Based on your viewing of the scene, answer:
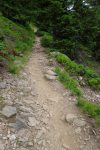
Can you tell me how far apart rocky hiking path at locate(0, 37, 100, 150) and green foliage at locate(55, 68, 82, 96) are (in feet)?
0.88

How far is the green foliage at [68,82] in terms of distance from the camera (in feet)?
26.7

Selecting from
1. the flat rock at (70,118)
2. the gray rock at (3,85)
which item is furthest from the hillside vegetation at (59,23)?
Result: the flat rock at (70,118)

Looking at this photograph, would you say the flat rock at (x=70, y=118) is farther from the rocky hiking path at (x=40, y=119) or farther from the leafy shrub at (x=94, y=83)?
the leafy shrub at (x=94, y=83)

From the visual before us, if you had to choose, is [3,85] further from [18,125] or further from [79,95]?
[79,95]

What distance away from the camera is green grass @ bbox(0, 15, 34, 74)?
852 centimetres

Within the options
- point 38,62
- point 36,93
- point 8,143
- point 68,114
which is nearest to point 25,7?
point 38,62

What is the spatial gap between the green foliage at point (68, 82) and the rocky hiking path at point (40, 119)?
27 cm

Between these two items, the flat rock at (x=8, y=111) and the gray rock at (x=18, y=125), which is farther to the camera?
the flat rock at (x=8, y=111)

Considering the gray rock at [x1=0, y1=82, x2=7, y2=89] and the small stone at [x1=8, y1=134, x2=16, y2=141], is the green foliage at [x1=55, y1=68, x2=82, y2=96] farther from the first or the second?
the small stone at [x1=8, y1=134, x2=16, y2=141]

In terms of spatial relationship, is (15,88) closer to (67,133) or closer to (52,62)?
(67,133)

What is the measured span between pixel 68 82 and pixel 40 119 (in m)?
2.95

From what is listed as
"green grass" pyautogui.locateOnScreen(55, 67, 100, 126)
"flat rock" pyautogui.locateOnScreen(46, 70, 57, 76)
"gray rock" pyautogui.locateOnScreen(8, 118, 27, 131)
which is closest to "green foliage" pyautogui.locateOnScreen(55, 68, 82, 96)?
"green grass" pyautogui.locateOnScreen(55, 67, 100, 126)

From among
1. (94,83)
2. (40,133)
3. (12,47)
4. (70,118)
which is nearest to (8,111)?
(40,133)

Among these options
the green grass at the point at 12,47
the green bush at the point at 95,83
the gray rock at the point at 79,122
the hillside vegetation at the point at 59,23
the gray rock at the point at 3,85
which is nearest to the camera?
the gray rock at the point at 79,122
